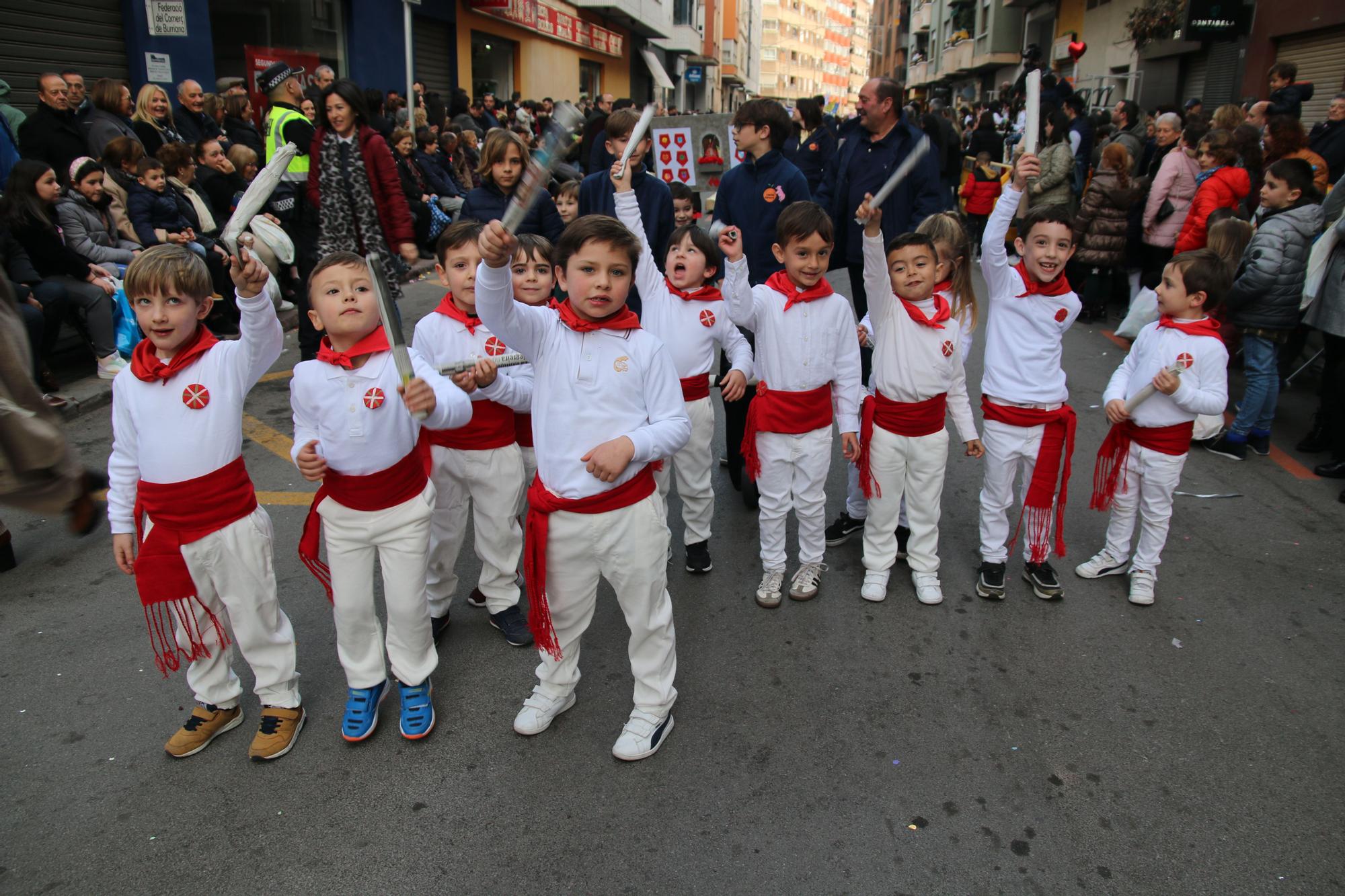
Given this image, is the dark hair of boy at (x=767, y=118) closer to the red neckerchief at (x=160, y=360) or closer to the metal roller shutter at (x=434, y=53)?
the red neckerchief at (x=160, y=360)

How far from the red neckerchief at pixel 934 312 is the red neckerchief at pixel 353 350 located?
2.14 meters

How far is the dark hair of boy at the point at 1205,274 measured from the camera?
380cm

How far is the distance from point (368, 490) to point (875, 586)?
2250mm

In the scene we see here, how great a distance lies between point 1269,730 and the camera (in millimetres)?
3086

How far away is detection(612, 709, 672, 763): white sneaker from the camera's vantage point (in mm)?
2912

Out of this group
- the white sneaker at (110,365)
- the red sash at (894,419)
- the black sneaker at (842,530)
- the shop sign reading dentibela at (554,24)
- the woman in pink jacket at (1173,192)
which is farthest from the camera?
the shop sign reading dentibela at (554,24)

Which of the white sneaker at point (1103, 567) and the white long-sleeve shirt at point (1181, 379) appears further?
the white sneaker at point (1103, 567)

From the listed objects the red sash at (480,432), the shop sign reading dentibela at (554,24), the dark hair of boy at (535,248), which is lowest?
the red sash at (480,432)


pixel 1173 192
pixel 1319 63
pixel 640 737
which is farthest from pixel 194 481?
pixel 1319 63

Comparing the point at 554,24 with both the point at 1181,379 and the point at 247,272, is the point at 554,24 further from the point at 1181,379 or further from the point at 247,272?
the point at 247,272

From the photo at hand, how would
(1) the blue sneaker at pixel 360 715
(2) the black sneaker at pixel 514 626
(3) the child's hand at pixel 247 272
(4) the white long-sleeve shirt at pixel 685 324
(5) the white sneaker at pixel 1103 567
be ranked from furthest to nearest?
(5) the white sneaker at pixel 1103 567, (4) the white long-sleeve shirt at pixel 685 324, (2) the black sneaker at pixel 514 626, (1) the blue sneaker at pixel 360 715, (3) the child's hand at pixel 247 272

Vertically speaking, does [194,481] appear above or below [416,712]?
above

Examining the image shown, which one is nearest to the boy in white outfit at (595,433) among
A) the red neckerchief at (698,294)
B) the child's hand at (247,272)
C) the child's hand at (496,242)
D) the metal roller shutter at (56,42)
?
the child's hand at (496,242)

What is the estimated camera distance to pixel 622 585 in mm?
2883
